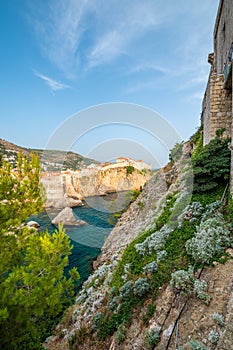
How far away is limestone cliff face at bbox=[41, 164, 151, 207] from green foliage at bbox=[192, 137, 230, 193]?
1151 inches

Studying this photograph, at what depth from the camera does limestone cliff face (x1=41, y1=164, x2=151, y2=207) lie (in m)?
38.8

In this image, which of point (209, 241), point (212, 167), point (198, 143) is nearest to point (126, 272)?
point (209, 241)

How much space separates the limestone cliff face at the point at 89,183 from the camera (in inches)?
1528

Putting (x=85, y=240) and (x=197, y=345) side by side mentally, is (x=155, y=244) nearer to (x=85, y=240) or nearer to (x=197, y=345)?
(x=197, y=345)

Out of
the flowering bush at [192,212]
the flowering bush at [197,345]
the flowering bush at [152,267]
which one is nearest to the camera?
the flowering bush at [197,345]

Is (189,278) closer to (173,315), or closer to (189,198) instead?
(173,315)

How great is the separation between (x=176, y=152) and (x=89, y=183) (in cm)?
2993

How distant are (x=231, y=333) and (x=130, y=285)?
3.21 meters

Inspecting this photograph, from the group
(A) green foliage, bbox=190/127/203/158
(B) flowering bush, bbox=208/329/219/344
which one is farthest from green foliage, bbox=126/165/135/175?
(B) flowering bush, bbox=208/329/219/344

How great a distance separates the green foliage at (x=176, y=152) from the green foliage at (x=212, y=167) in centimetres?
884

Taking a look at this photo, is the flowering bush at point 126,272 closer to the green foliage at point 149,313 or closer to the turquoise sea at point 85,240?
the green foliage at point 149,313

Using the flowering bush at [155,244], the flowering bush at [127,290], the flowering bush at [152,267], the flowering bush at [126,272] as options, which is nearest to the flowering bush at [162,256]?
the flowering bush at [152,267]

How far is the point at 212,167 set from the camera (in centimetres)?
787

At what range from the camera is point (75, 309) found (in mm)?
8672
